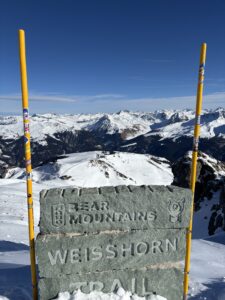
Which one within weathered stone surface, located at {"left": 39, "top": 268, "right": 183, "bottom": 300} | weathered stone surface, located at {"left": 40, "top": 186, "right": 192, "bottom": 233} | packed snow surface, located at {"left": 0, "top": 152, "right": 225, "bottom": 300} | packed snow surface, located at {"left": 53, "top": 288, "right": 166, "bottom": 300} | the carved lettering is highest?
weathered stone surface, located at {"left": 40, "top": 186, "right": 192, "bottom": 233}

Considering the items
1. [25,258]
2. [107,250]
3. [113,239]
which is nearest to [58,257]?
[107,250]

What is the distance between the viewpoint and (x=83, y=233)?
7.06m

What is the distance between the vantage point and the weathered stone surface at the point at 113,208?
22.5 feet

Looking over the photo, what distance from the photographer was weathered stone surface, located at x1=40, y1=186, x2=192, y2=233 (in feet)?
22.5

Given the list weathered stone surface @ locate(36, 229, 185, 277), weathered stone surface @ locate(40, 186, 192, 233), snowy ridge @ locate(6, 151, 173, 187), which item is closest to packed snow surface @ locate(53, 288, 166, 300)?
weathered stone surface @ locate(36, 229, 185, 277)

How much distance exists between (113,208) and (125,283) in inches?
76.8

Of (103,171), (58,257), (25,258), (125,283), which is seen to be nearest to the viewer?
(58,257)

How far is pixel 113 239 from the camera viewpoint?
7164 mm

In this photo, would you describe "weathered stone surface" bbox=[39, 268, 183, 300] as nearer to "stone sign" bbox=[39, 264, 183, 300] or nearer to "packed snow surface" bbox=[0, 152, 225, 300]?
"stone sign" bbox=[39, 264, 183, 300]

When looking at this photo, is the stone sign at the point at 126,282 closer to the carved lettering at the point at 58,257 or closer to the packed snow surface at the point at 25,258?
the packed snow surface at the point at 25,258

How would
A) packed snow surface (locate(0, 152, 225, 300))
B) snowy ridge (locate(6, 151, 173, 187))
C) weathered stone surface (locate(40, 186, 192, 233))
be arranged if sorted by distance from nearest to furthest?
weathered stone surface (locate(40, 186, 192, 233)) → packed snow surface (locate(0, 152, 225, 300)) → snowy ridge (locate(6, 151, 173, 187))

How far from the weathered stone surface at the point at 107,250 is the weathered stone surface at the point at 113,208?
0.20 metres

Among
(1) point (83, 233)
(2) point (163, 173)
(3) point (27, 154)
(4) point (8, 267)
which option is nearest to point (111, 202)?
(1) point (83, 233)

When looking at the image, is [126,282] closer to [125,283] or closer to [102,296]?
[125,283]
